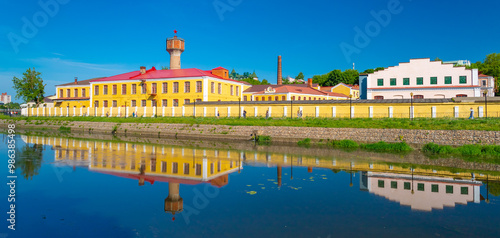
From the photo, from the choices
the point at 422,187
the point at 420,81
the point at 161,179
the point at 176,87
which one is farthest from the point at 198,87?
the point at 422,187

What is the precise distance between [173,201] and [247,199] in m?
2.30

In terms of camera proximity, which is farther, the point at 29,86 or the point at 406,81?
the point at 29,86

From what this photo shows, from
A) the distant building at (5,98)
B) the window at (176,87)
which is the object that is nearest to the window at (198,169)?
the window at (176,87)

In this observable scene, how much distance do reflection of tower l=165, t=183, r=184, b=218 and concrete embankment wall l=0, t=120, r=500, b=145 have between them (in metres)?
16.8

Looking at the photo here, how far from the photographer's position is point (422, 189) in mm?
13742

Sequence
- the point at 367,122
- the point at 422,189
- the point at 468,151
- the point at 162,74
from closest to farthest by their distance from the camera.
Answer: the point at 422,189 → the point at 468,151 → the point at 367,122 → the point at 162,74

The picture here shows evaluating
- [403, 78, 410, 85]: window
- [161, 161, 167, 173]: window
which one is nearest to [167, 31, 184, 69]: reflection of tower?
[403, 78, 410, 85]: window

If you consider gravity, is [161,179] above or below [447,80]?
below

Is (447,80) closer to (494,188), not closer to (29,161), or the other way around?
(494,188)

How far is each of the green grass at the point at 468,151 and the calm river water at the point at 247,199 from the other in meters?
5.08

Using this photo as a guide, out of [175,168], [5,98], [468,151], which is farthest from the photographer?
[5,98]

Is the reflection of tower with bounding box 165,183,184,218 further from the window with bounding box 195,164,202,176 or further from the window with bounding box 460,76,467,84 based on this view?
the window with bounding box 460,76,467,84

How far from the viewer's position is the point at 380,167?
1812 cm

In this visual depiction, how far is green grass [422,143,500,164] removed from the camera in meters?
21.2
